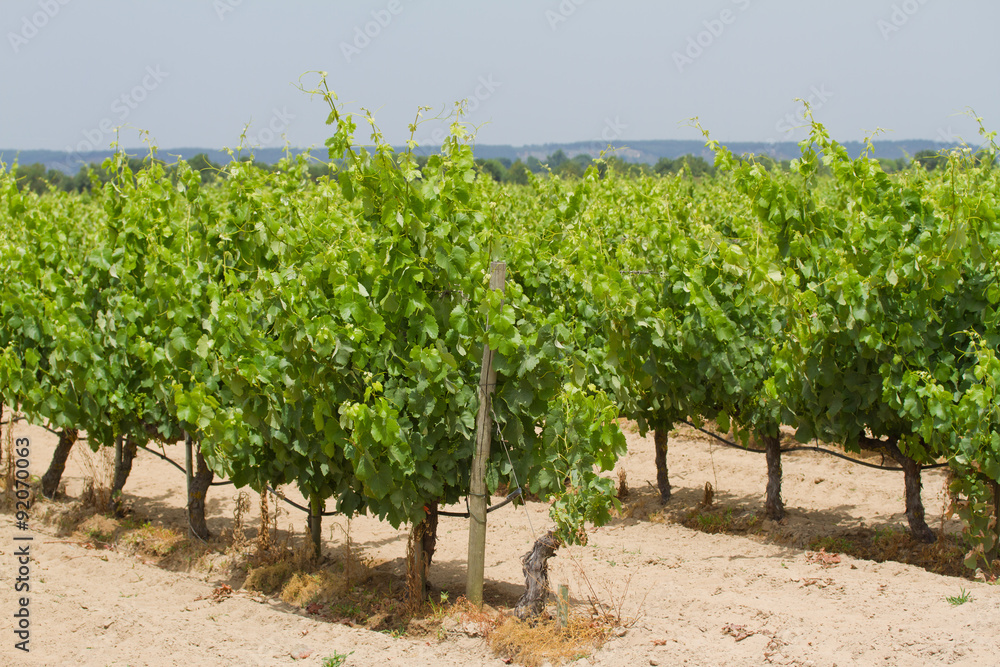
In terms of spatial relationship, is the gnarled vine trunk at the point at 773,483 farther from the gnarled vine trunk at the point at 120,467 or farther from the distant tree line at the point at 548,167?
the gnarled vine trunk at the point at 120,467

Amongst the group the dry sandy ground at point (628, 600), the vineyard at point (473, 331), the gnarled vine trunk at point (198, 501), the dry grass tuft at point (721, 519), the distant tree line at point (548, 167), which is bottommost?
the dry sandy ground at point (628, 600)

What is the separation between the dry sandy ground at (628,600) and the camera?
4.06 metres

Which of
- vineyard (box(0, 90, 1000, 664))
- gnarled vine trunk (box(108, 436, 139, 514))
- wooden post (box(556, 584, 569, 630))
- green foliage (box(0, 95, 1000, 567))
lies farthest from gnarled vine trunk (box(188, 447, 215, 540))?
wooden post (box(556, 584, 569, 630))

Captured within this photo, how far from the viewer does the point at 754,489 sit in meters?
7.80

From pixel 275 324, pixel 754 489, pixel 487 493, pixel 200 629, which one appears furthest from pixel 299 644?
pixel 754 489

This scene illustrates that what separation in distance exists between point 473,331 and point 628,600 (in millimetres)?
1951

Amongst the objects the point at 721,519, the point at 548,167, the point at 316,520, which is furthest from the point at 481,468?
the point at 548,167

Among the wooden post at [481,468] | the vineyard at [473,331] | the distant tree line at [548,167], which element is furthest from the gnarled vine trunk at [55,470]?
the wooden post at [481,468]

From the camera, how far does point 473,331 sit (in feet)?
14.1

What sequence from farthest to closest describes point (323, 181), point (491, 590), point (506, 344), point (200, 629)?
point (323, 181) < point (491, 590) < point (200, 629) < point (506, 344)

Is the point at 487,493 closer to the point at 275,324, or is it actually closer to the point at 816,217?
the point at 275,324

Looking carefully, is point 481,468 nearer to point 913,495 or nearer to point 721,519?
point 721,519

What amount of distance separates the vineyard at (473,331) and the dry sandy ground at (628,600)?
1.82 feet

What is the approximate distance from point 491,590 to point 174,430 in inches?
110
